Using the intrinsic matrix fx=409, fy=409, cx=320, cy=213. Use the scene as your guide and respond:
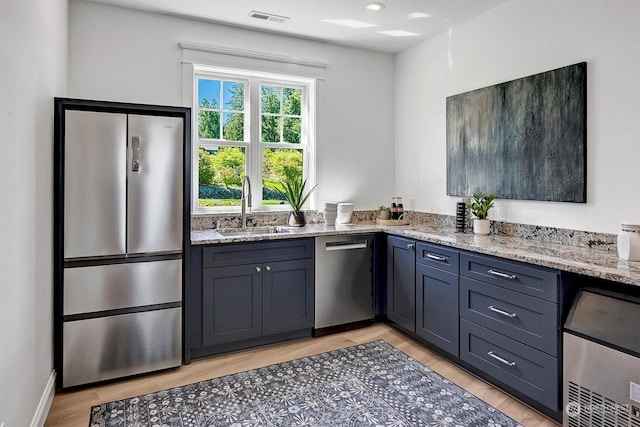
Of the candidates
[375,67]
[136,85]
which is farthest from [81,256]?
[375,67]

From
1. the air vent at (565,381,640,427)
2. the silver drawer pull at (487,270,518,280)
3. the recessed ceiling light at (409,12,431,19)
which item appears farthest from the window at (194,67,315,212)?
the air vent at (565,381,640,427)

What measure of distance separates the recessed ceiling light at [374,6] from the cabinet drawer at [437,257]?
6.07ft

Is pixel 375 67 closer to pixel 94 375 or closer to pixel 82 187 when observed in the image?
pixel 82 187

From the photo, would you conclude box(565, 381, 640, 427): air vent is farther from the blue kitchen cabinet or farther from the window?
the window

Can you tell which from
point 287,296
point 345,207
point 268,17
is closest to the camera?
point 287,296

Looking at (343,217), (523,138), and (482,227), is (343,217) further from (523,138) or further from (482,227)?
(523,138)

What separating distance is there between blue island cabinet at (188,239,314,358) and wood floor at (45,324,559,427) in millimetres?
129

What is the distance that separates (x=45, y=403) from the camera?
2.22m

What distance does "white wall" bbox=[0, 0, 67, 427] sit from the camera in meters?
1.57

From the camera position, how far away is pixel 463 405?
A: 234 cm

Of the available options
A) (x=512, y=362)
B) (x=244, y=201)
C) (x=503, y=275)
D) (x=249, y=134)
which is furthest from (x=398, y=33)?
(x=512, y=362)

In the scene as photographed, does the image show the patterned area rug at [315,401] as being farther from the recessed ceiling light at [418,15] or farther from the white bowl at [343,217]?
the recessed ceiling light at [418,15]

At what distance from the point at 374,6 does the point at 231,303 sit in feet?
8.18

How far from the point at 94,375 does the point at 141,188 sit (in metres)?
1.22
